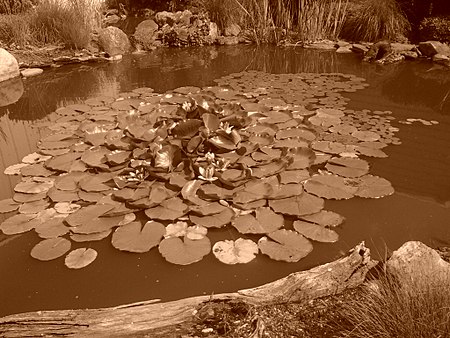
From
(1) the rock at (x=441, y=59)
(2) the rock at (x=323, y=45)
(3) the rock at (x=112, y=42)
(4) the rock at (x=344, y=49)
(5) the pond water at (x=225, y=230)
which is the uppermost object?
(3) the rock at (x=112, y=42)

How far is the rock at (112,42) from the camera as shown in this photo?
8.02 m

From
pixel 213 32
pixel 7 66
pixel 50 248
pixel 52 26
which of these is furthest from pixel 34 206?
pixel 213 32

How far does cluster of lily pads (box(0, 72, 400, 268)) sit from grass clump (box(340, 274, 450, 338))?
844 millimetres

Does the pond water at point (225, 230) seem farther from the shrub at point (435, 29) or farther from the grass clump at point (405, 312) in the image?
the shrub at point (435, 29)

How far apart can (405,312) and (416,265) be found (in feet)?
1.50

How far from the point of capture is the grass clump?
174cm

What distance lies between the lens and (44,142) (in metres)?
4.24

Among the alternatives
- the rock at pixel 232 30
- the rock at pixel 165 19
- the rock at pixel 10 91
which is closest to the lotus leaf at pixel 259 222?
the rock at pixel 10 91

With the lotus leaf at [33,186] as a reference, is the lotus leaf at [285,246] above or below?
below

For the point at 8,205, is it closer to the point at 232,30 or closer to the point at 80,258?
the point at 80,258

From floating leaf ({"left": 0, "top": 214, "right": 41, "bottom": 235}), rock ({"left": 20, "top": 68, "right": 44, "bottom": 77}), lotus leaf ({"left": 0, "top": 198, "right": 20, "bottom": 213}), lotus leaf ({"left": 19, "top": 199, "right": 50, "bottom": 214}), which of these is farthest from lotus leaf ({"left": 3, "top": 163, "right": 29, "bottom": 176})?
rock ({"left": 20, "top": 68, "right": 44, "bottom": 77})

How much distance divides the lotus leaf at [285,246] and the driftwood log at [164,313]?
415 mm

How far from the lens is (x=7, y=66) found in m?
6.62

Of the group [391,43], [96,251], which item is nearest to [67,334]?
[96,251]
